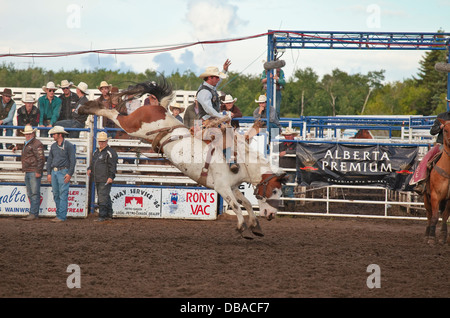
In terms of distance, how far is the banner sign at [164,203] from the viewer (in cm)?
1119

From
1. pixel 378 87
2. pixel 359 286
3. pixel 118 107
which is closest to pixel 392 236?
pixel 359 286

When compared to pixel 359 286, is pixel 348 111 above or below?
above

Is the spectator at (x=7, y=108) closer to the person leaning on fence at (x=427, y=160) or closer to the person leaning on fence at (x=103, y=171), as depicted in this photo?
the person leaning on fence at (x=103, y=171)

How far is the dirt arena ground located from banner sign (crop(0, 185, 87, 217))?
44.2 inches

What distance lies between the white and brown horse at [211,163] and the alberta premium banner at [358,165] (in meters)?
3.48

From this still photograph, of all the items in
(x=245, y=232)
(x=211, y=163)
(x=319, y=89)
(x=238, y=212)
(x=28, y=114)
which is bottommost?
(x=245, y=232)

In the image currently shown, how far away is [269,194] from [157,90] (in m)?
2.55

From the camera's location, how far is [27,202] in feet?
36.9

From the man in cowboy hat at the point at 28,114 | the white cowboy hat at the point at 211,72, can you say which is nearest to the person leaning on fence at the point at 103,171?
the man in cowboy hat at the point at 28,114

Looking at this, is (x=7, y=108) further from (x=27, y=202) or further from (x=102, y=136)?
(x=102, y=136)

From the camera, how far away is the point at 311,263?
630cm

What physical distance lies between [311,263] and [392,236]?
10.7ft

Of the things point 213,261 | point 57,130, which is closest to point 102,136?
→ point 57,130
